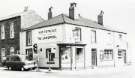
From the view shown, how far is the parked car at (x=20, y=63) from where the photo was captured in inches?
1065

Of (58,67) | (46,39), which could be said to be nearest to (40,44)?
(46,39)

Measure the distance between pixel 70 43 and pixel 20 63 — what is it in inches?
236

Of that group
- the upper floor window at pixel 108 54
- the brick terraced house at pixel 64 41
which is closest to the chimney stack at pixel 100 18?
the brick terraced house at pixel 64 41

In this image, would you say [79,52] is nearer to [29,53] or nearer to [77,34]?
[77,34]

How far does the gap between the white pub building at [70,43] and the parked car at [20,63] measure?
6.14ft

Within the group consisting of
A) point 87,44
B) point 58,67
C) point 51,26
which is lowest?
point 58,67

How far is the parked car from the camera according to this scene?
27.1 metres

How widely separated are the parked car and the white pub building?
1.87 m

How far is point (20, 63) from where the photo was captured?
89.5 feet

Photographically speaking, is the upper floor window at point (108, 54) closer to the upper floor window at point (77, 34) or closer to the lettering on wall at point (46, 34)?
the upper floor window at point (77, 34)

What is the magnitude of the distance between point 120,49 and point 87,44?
8.69m

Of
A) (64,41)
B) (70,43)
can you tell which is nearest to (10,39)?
(64,41)

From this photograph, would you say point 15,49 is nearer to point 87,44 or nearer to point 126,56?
point 87,44

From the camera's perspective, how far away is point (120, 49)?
38.2 meters
